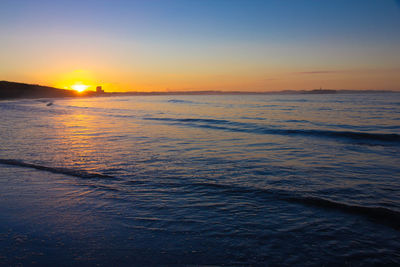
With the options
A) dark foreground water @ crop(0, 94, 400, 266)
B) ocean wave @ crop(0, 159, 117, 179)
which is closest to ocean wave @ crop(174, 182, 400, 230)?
dark foreground water @ crop(0, 94, 400, 266)

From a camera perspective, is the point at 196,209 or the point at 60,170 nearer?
the point at 196,209

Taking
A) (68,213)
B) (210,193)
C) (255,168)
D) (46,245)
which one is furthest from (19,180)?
(255,168)

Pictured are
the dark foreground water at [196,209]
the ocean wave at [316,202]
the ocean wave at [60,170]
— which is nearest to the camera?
the dark foreground water at [196,209]

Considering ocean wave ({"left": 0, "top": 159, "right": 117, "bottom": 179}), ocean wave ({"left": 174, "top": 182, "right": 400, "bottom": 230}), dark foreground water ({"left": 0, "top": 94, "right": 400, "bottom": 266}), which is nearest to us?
dark foreground water ({"left": 0, "top": 94, "right": 400, "bottom": 266})

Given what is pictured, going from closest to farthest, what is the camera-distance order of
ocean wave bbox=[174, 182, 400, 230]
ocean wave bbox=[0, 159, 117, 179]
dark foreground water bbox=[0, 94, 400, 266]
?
dark foreground water bbox=[0, 94, 400, 266] < ocean wave bbox=[174, 182, 400, 230] < ocean wave bbox=[0, 159, 117, 179]

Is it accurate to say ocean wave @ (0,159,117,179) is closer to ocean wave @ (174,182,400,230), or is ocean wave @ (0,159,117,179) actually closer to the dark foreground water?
the dark foreground water

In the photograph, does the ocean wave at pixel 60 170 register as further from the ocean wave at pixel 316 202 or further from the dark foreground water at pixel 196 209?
the ocean wave at pixel 316 202

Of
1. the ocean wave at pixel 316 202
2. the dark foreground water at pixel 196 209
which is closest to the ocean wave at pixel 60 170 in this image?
the dark foreground water at pixel 196 209

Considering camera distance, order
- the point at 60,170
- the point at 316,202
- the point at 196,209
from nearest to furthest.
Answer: the point at 196,209 < the point at 316,202 < the point at 60,170

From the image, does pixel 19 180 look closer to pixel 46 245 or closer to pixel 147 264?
pixel 46 245

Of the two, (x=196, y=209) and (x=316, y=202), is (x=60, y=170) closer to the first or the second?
(x=196, y=209)

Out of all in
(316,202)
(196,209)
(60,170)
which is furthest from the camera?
(60,170)

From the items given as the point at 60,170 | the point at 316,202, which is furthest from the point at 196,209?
the point at 60,170

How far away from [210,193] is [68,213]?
2.66 m
